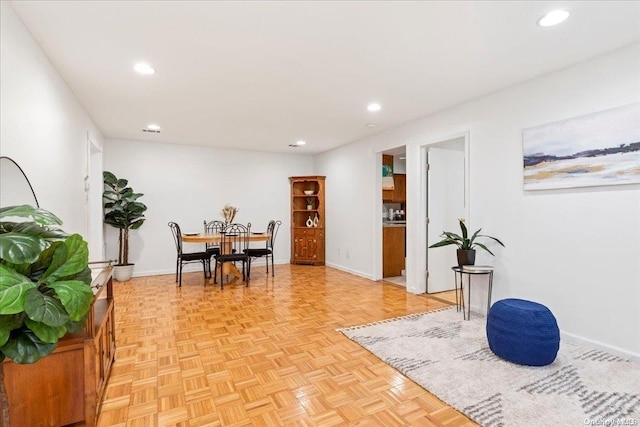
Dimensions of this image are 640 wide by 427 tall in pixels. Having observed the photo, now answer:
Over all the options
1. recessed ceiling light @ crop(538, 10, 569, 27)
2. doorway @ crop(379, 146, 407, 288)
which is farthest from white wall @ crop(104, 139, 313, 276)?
recessed ceiling light @ crop(538, 10, 569, 27)

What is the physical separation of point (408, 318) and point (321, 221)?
3515 millimetres

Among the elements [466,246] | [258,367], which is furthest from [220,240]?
[466,246]

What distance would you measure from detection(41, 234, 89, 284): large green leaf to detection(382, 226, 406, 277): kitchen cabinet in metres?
4.46

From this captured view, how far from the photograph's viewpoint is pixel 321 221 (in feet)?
21.6

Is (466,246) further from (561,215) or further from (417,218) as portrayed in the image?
(417,218)

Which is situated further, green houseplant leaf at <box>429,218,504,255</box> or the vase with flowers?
the vase with flowers

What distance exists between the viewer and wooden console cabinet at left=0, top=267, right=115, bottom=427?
59.0 inches

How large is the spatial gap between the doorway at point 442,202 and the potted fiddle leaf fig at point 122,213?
4.44 meters

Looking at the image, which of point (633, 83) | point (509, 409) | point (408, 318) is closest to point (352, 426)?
point (509, 409)

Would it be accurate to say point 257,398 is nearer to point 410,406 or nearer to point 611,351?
point 410,406

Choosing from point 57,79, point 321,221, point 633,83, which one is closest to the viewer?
point 633,83

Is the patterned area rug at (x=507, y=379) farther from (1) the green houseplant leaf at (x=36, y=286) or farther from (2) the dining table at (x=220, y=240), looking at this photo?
(2) the dining table at (x=220, y=240)

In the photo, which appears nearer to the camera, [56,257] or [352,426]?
[56,257]

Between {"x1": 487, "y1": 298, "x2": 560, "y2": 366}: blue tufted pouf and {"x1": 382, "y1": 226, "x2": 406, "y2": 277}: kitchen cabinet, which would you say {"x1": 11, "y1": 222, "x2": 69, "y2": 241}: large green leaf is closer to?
{"x1": 487, "y1": 298, "x2": 560, "y2": 366}: blue tufted pouf
